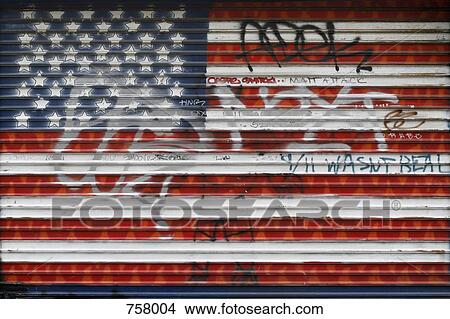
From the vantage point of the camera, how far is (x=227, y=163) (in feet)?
16.3

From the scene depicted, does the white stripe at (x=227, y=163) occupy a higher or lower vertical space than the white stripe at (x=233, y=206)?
higher

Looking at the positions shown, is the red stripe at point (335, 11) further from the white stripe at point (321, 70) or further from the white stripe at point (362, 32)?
the white stripe at point (321, 70)

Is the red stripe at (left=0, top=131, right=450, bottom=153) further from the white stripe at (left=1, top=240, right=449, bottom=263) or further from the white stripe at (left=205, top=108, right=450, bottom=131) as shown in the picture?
the white stripe at (left=1, top=240, right=449, bottom=263)

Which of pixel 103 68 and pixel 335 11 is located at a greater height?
pixel 335 11

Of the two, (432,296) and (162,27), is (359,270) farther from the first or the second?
(162,27)

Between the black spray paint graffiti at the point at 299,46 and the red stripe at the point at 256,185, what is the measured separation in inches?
33.9

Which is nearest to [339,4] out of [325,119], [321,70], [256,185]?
[321,70]

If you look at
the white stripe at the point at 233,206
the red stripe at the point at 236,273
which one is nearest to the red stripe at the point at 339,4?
the white stripe at the point at 233,206

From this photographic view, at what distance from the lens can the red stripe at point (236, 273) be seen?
492cm

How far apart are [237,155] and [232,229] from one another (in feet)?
1.87

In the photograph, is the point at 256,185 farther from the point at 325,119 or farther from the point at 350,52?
the point at 350,52

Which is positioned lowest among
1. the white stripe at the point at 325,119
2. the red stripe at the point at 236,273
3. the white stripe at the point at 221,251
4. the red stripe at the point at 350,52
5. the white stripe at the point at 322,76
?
the red stripe at the point at 236,273

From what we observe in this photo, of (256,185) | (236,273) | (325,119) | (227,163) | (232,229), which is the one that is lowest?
(236,273)
